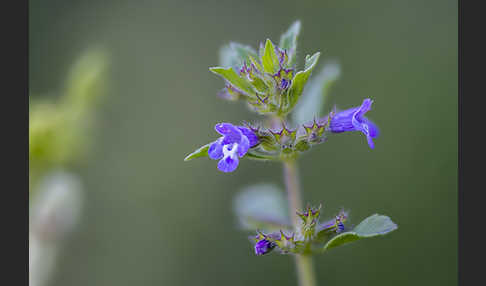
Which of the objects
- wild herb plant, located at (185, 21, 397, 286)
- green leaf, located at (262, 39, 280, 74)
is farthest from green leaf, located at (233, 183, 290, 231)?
green leaf, located at (262, 39, 280, 74)

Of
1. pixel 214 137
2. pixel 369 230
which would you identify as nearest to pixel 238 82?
pixel 369 230

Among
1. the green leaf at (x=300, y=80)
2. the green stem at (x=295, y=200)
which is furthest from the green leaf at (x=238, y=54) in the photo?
the green stem at (x=295, y=200)

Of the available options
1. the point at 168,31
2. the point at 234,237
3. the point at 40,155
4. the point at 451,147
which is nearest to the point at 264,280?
the point at 234,237

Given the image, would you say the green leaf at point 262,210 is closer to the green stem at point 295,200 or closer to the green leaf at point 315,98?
the green stem at point 295,200

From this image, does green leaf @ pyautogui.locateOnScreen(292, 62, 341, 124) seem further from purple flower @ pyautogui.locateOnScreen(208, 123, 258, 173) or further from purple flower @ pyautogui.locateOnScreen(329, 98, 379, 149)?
purple flower @ pyautogui.locateOnScreen(208, 123, 258, 173)

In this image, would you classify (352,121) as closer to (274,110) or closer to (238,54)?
(274,110)

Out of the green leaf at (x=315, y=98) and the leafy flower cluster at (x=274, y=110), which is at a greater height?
the green leaf at (x=315, y=98)
